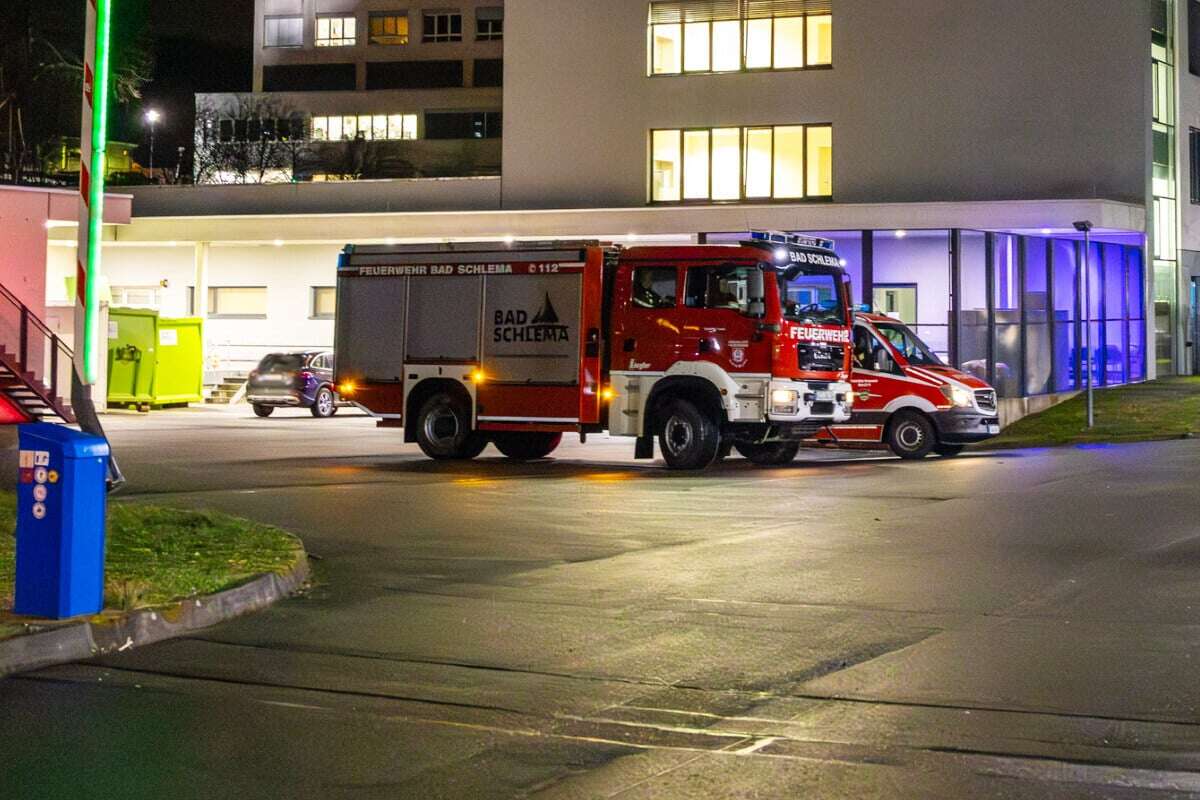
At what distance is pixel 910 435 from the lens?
25.2 meters

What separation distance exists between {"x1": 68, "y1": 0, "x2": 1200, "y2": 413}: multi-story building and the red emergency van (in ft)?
34.5

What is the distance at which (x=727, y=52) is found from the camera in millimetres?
42344

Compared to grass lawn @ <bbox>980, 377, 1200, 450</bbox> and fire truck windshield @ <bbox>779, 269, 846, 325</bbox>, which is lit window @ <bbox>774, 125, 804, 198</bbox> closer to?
grass lawn @ <bbox>980, 377, 1200, 450</bbox>

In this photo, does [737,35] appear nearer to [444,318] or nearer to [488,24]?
[444,318]

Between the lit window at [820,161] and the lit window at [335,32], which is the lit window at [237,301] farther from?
→ the lit window at [335,32]

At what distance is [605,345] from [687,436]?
1776 millimetres

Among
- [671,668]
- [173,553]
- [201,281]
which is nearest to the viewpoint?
[671,668]

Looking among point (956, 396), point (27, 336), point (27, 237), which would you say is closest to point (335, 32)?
point (27, 237)

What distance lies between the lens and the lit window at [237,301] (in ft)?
169

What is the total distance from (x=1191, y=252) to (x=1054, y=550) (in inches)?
1342

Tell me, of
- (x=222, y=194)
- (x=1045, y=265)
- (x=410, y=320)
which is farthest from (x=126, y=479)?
(x=222, y=194)

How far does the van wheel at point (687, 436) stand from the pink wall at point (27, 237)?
1303 cm

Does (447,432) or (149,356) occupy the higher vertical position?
(149,356)

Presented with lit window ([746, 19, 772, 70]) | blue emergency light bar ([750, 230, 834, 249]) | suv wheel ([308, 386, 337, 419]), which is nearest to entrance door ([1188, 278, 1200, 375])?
lit window ([746, 19, 772, 70])
